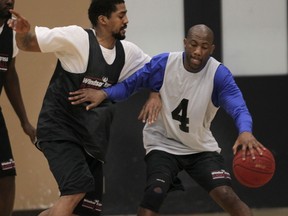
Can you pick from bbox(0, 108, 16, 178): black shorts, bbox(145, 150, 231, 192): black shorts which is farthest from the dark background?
bbox(145, 150, 231, 192): black shorts

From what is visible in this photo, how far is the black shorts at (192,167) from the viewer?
20.8 ft

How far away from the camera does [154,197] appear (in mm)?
6152

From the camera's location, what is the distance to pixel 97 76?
20.0 ft

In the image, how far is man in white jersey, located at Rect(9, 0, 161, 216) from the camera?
5914 mm

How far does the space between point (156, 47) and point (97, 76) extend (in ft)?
7.57

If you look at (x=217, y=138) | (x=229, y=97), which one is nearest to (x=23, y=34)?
(x=229, y=97)

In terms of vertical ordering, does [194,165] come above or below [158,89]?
below

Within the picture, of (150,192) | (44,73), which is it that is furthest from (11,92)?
(150,192)

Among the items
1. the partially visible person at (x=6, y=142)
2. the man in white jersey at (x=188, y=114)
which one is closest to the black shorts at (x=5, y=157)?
the partially visible person at (x=6, y=142)

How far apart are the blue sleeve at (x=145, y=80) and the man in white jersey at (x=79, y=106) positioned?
0.23ft

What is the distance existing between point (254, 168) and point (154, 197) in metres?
0.81

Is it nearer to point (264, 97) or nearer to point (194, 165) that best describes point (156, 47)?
point (264, 97)

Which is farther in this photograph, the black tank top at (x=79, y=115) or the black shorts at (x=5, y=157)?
the black shorts at (x=5, y=157)

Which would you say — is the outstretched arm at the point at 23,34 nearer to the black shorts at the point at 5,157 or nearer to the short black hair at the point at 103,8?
the short black hair at the point at 103,8
